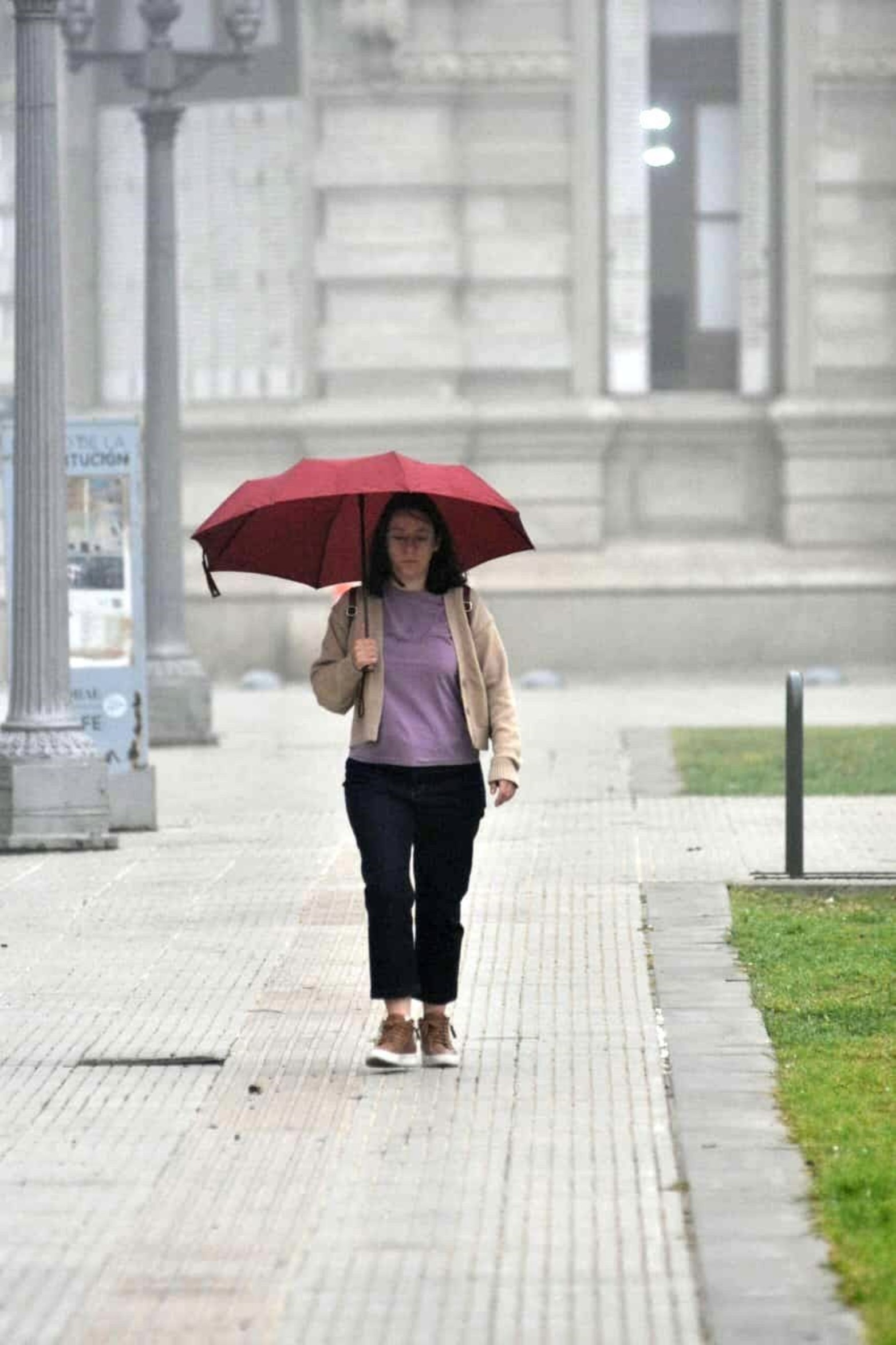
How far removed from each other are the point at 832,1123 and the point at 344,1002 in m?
2.50

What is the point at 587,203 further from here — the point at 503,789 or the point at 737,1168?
the point at 737,1168

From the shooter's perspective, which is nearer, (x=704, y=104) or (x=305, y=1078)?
(x=305, y=1078)

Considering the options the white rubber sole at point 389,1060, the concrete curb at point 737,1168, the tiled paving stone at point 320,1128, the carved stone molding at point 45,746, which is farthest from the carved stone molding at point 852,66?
the white rubber sole at point 389,1060

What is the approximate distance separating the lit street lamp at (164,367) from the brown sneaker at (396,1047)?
11998mm

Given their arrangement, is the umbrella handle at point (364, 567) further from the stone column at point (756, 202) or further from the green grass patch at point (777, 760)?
the stone column at point (756, 202)

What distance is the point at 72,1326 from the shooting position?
5797 millimetres

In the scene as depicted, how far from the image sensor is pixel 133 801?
1512 centimetres

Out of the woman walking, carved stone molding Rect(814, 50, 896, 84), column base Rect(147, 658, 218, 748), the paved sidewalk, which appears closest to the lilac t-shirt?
the woman walking

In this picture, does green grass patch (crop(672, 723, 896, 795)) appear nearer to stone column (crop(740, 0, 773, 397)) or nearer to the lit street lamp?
the lit street lamp

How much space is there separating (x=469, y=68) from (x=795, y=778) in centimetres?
1672

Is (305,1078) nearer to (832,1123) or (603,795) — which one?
(832,1123)

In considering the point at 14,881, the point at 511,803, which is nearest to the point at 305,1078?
the point at 14,881

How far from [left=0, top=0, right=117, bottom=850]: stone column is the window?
15230 millimetres

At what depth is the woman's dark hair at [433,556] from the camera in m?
8.68
